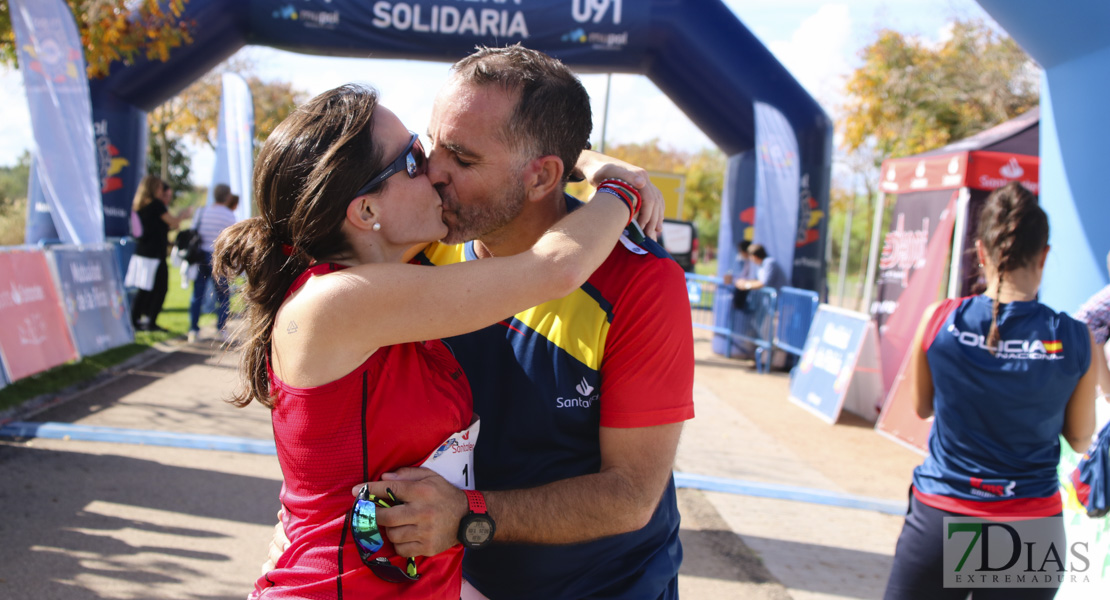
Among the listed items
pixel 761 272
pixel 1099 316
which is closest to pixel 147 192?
pixel 761 272

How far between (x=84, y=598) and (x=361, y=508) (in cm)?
277

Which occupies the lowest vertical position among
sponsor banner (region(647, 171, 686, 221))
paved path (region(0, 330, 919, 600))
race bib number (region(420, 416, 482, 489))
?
paved path (region(0, 330, 919, 600))

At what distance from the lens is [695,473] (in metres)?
6.07

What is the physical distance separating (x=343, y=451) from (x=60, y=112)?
7945 millimetres

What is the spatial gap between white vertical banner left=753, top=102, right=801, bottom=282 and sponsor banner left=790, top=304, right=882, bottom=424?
7.47 ft

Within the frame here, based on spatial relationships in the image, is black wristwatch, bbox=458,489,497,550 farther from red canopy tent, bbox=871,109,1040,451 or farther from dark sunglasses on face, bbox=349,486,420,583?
red canopy tent, bbox=871,109,1040,451

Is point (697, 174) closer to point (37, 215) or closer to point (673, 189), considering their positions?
point (673, 189)

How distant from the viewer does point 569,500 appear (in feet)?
5.39

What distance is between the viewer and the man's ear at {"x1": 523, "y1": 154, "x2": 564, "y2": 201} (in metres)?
1.92

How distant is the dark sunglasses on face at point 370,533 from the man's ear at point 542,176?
2.80 ft

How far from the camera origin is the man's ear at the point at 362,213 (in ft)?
5.06

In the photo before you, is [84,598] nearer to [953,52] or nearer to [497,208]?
[497,208]

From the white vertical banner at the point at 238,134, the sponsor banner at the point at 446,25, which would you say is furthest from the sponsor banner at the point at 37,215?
the sponsor banner at the point at 446,25

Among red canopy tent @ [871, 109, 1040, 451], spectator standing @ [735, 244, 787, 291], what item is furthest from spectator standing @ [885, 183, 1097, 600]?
spectator standing @ [735, 244, 787, 291]
